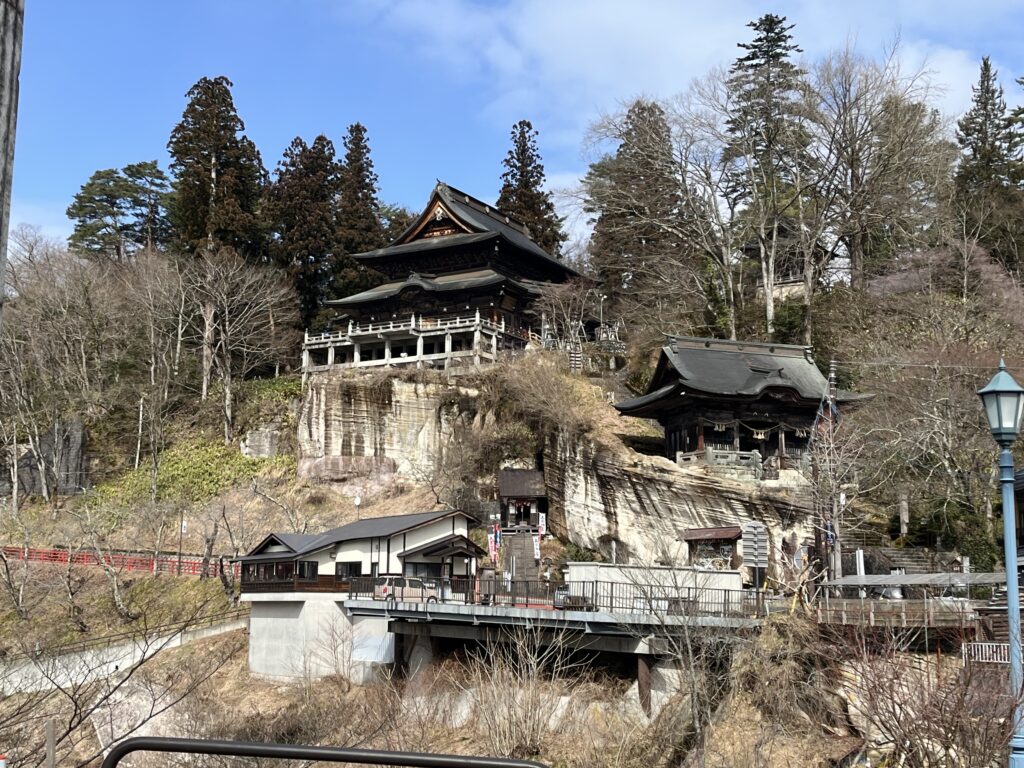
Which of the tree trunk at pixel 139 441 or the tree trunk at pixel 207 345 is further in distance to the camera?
the tree trunk at pixel 207 345

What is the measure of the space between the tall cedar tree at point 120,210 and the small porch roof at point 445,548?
1711 inches

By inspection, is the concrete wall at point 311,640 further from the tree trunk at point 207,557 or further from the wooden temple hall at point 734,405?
the wooden temple hall at point 734,405

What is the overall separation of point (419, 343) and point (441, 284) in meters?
5.07

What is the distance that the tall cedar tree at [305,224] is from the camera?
56094 millimetres

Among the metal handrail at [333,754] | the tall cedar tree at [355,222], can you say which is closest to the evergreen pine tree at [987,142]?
the tall cedar tree at [355,222]

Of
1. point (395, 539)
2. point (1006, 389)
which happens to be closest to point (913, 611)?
point (1006, 389)

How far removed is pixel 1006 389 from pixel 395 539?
25.6 meters

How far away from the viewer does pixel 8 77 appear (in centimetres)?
235

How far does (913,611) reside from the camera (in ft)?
60.5

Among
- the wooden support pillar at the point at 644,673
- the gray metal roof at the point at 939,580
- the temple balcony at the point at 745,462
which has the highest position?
the temple balcony at the point at 745,462

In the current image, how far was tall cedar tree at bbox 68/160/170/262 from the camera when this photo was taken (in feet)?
223

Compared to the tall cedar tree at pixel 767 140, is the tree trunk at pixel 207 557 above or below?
below

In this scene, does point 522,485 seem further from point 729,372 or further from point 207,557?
→ point 207,557

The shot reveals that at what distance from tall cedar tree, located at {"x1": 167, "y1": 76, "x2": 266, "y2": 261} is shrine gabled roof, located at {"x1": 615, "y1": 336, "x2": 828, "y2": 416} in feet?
88.0
